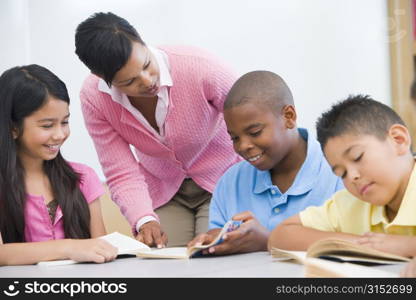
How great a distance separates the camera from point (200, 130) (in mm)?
1678

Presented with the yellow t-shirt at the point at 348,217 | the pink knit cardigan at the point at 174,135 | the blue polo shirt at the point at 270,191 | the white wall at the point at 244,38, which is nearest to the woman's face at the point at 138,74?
the pink knit cardigan at the point at 174,135

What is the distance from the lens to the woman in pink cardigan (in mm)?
1448

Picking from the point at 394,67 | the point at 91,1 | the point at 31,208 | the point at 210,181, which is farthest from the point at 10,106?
the point at 394,67

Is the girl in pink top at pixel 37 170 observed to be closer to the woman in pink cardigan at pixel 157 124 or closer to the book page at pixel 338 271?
the woman in pink cardigan at pixel 157 124

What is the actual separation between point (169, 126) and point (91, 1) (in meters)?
1.35

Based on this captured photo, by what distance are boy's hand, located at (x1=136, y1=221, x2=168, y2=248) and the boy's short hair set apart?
360 millimetres

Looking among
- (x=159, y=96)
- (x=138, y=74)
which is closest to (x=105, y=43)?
(x=138, y=74)

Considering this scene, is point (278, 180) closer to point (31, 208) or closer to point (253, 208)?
point (253, 208)

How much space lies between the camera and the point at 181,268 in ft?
3.37

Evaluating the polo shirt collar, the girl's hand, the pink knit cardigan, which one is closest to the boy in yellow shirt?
the polo shirt collar

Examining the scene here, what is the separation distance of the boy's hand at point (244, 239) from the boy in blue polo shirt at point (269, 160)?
7 centimetres

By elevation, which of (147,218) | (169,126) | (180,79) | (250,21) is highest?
(250,21)

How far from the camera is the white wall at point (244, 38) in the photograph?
2.73 metres

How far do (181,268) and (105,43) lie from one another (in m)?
0.60
